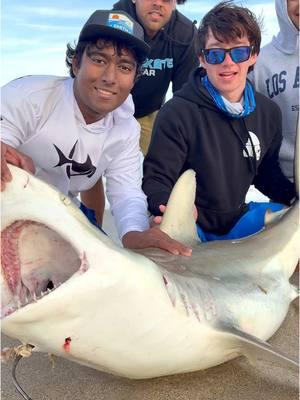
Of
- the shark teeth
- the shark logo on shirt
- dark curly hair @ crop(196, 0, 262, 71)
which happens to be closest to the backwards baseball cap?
the shark logo on shirt

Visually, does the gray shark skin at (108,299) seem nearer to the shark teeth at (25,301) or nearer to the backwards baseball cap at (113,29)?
the shark teeth at (25,301)

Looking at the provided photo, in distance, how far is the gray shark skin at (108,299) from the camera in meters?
1.31

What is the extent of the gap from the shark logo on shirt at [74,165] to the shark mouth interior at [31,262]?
1.10 metres

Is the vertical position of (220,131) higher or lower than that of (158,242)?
higher

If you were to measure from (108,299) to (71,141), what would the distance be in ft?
4.00

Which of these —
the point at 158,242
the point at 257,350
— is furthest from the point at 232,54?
the point at 257,350

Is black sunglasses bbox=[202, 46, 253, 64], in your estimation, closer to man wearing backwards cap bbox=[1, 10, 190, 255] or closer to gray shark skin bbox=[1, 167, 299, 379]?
man wearing backwards cap bbox=[1, 10, 190, 255]

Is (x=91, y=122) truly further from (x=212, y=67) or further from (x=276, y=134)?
(x=276, y=134)

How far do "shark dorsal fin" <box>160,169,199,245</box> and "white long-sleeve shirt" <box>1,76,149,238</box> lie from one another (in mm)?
137

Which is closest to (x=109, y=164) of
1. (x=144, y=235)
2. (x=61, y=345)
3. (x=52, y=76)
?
(x=52, y=76)

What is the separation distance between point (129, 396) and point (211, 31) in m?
2.02

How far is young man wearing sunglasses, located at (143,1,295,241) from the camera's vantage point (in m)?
2.95

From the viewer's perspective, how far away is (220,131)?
304 centimetres

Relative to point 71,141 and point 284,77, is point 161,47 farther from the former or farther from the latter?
point 71,141
